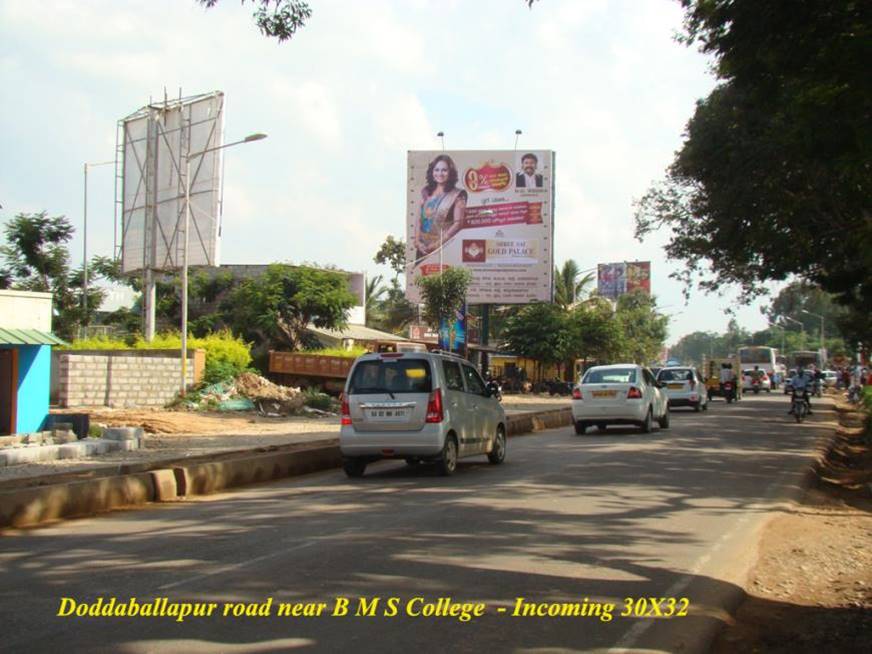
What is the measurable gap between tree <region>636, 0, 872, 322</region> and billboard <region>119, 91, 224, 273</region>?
16120 mm

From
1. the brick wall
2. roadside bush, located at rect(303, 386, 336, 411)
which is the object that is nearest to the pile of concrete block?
the brick wall

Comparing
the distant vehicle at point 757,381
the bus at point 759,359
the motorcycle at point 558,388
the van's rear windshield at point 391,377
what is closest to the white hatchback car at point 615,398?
the van's rear windshield at point 391,377

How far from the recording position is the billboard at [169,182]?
32469 mm

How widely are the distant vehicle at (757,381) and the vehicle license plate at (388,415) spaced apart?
183 ft

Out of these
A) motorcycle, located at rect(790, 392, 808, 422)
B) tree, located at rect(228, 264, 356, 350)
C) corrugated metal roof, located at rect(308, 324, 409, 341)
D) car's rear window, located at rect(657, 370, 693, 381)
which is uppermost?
tree, located at rect(228, 264, 356, 350)

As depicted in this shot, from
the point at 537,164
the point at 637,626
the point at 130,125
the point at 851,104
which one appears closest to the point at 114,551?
the point at 637,626

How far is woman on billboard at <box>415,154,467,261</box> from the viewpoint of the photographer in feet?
154

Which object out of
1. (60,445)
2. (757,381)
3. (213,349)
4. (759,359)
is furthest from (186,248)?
(759,359)

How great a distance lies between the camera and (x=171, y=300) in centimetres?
5019

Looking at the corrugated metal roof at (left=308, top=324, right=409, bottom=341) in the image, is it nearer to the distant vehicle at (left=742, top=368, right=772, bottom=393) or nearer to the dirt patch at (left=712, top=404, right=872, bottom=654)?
the distant vehicle at (left=742, top=368, right=772, bottom=393)

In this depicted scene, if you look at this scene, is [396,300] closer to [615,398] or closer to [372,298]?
[372,298]

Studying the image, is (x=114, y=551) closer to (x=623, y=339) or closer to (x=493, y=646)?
(x=493, y=646)

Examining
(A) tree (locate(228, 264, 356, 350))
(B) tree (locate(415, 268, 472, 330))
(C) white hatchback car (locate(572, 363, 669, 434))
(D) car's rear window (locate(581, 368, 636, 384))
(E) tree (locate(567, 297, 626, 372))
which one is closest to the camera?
(C) white hatchback car (locate(572, 363, 669, 434))

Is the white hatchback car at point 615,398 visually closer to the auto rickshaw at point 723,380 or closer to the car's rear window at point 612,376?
the car's rear window at point 612,376
